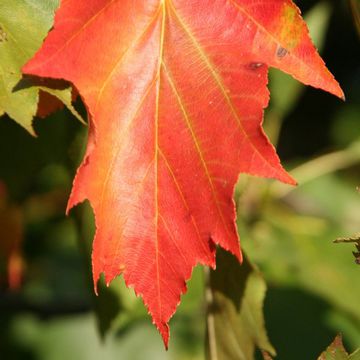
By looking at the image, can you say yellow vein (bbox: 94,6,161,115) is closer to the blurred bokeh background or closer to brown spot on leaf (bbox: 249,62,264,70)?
brown spot on leaf (bbox: 249,62,264,70)

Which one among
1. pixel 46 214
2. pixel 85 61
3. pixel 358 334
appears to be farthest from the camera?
pixel 46 214

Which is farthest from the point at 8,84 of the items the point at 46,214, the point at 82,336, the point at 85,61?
the point at 82,336

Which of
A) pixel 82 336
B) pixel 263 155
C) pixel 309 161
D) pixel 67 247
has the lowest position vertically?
pixel 82 336

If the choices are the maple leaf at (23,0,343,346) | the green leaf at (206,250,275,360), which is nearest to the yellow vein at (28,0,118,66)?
the maple leaf at (23,0,343,346)

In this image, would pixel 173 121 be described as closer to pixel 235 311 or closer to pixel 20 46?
pixel 20 46

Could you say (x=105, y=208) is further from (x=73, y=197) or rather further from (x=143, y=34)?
(x=143, y=34)

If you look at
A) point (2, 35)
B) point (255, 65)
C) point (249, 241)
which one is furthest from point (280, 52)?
point (249, 241)

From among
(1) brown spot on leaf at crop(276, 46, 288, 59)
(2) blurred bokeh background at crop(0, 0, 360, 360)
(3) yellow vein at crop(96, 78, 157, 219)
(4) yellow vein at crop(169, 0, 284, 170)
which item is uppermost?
(1) brown spot on leaf at crop(276, 46, 288, 59)
